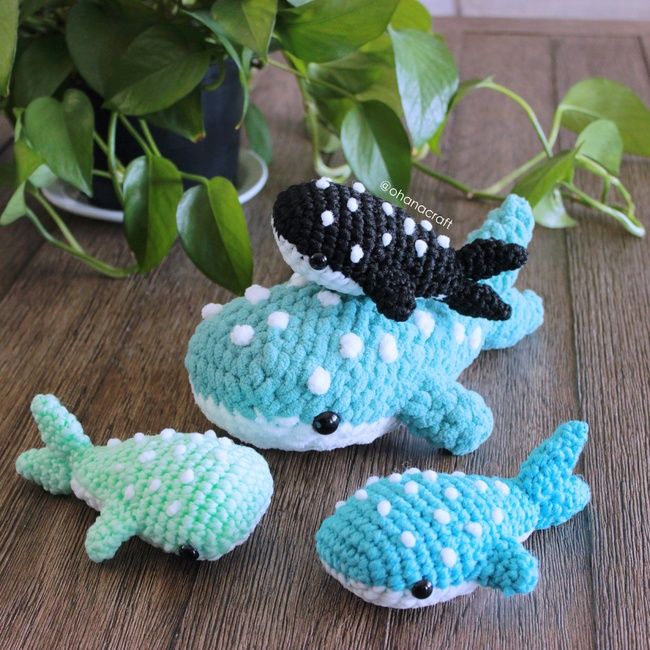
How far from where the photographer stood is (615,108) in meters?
0.99

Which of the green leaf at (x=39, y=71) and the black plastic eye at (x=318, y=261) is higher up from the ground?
the black plastic eye at (x=318, y=261)

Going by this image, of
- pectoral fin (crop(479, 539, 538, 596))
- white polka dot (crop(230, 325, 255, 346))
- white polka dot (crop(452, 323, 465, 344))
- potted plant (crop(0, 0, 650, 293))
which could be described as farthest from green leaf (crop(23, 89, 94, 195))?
pectoral fin (crop(479, 539, 538, 596))

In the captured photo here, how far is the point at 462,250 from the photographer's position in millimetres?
623

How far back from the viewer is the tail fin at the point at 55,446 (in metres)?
0.60

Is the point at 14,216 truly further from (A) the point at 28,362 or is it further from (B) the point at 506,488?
(B) the point at 506,488

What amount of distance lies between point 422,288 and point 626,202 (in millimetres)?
485

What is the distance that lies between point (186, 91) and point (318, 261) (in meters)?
0.27

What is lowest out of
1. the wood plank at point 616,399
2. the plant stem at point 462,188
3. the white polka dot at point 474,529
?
the plant stem at point 462,188

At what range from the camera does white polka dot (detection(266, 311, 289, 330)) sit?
1.96 ft

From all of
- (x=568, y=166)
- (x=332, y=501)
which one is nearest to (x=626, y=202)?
(x=568, y=166)

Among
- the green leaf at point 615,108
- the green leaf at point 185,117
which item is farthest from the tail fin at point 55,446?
the green leaf at point 615,108

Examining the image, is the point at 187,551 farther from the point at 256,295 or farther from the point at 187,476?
the point at 256,295

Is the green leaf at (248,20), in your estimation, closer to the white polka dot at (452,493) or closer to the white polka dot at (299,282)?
the white polka dot at (299,282)

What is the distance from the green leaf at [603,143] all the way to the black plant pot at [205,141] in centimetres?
36
